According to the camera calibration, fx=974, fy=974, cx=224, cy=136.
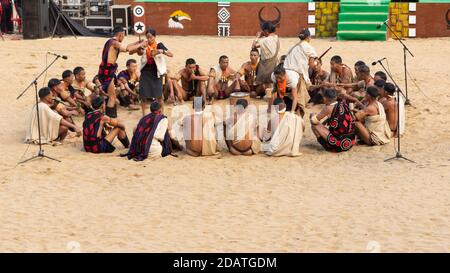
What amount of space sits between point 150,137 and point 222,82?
12.2ft

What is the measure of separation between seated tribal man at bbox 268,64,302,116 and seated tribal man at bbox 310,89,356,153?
1178 mm

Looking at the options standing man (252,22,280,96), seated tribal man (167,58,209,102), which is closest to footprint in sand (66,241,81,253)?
seated tribal man (167,58,209,102)

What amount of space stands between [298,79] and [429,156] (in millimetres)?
2815

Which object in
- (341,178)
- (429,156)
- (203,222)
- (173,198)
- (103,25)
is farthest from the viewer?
(103,25)

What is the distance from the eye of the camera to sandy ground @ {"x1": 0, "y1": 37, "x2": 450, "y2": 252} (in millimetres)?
9492

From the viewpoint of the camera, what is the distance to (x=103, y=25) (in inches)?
952

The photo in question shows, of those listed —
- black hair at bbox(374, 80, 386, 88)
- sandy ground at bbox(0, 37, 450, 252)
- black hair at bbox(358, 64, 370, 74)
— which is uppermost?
black hair at bbox(358, 64, 370, 74)

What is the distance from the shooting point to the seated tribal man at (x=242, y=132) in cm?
1296

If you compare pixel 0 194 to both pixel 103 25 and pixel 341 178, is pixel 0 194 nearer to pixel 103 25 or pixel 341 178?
pixel 341 178

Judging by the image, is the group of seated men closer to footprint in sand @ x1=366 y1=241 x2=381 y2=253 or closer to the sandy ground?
the sandy ground

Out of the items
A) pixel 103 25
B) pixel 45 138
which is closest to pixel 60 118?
pixel 45 138

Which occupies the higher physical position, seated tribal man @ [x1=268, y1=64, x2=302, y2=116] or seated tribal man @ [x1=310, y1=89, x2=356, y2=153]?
seated tribal man @ [x1=268, y1=64, x2=302, y2=116]

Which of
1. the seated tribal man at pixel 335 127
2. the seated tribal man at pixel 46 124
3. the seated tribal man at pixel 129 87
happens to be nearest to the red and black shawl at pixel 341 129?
the seated tribal man at pixel 335 127

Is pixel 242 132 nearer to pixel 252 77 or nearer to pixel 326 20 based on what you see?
pixel 252 77
